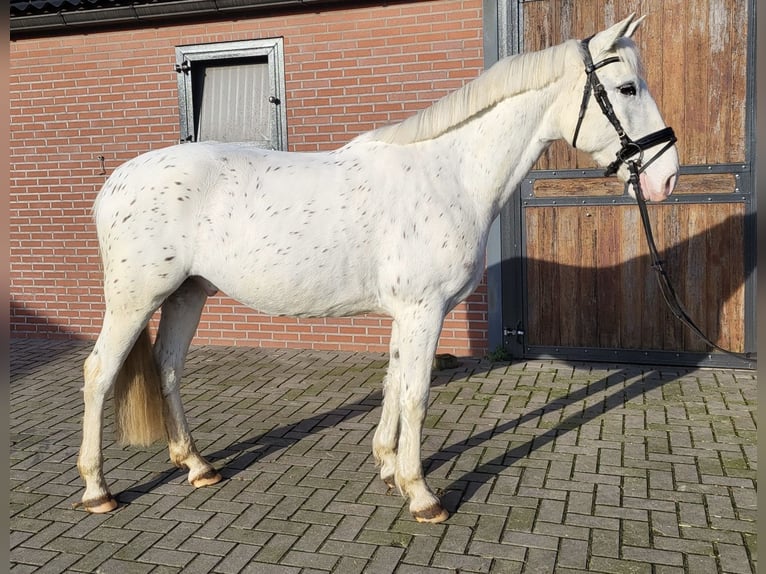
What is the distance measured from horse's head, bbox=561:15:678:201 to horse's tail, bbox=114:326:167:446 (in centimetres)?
244

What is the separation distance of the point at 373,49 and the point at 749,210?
141 inches

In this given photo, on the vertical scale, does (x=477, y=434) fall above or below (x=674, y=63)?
below

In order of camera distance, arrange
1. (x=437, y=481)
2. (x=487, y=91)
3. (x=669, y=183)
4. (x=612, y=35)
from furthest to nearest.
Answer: (x=437, y=481)
(x=487, y=91)
(x=669, y=183)
(x=612, y=35)

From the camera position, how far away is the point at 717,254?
571 centimetres

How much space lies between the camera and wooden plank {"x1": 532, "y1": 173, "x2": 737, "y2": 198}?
18.5 feet

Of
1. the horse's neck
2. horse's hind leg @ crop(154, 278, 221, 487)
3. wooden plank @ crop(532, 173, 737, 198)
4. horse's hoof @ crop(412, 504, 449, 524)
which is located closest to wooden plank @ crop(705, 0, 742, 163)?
wooden plank @ crop(532, 173, 737, 198)

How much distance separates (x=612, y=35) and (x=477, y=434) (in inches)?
99.4

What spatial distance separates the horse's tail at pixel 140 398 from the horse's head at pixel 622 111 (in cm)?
244

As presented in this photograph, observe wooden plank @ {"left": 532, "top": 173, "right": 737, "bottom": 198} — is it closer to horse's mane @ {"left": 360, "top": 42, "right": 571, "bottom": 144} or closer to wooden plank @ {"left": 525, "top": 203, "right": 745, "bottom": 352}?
wooden plank @ {"left": 525, "top": 203, "right": 745, "bottom": 352}

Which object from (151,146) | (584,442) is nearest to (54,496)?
(584,442)

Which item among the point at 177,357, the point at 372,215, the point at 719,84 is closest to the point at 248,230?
the point at 372,215

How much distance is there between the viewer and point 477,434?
4.39m

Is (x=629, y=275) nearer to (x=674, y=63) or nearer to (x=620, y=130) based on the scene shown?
(x=674, y=63)

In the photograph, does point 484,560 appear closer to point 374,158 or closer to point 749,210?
point 374,158
